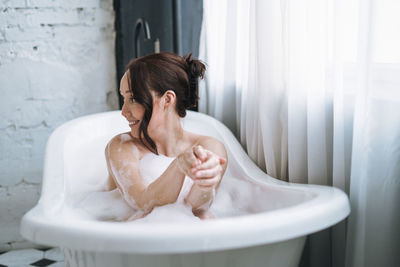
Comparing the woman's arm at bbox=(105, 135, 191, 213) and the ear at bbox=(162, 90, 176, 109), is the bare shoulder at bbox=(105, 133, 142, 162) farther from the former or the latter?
the ear at bbox=(162, 90, 176, 109)

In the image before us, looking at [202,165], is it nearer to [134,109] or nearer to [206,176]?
[206,176]

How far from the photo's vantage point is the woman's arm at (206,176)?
103 centimetres

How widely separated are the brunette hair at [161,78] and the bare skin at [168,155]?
0.06ft

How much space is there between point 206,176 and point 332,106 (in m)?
0.45

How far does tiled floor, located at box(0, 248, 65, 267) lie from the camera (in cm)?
223

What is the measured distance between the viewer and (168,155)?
1.56 metres

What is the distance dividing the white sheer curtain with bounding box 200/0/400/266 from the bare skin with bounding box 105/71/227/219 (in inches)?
9.3

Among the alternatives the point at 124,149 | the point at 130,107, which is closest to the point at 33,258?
the point at 124,149

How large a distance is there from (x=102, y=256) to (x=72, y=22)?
1.90m

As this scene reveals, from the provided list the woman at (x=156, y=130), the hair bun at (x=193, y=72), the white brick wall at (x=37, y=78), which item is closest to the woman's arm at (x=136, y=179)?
the woman at (x=156, y=130)

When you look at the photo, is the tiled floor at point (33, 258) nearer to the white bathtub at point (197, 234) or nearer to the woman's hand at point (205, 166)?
the white bathtub at point (197, 234)

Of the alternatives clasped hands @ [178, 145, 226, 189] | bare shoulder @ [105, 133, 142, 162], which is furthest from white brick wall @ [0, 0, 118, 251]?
clasped hands @ [178, 145, 226, 189]

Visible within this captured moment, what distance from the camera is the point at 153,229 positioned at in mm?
764

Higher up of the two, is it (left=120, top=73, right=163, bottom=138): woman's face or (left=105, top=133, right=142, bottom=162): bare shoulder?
(left=120, top=73, right=163, bottom=138): woman's face
